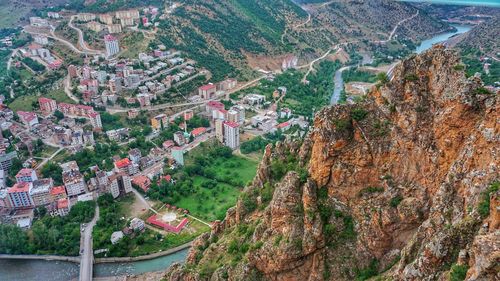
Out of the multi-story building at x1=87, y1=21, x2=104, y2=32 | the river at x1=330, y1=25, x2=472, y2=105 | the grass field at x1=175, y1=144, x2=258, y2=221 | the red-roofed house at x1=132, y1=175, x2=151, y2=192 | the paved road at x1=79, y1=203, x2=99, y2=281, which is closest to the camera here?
the paved road at x1=79, y1=203, x2=99, y2=281

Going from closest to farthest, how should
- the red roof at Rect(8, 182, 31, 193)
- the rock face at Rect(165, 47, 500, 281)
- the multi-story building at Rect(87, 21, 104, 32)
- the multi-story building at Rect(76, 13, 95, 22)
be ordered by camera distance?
the rock face at Rect(165, 47, 500, 281), the red roof at Rect(8, 182, 31, 193), the multi-story building at Rect(87, 21, 104, 32), the multi-story building at Rect(76, 13, 95, 22)

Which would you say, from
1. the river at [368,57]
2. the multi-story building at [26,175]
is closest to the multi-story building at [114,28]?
the multi-story building at [26,175]

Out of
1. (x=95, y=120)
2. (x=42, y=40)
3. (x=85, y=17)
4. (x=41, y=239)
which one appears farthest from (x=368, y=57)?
(x=41, y=239)

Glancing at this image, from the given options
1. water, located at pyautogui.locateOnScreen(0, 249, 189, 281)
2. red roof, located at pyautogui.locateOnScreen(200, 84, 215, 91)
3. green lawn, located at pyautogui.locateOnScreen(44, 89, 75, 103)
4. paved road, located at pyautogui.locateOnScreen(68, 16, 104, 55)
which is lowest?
water, located at pyautogui.locateOnScreen(0, 249, 189, 281)

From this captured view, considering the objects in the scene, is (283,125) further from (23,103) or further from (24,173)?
(23,103)

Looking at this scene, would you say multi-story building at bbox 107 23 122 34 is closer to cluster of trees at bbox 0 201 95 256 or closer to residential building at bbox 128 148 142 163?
residential building at bbox 128 148 142 163

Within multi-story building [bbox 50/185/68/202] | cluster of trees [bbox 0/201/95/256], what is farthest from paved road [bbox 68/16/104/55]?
cluster of trees [bbox 0/201/95/256]

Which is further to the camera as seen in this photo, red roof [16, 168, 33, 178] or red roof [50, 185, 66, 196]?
red roof [16, 168, 33, 178]

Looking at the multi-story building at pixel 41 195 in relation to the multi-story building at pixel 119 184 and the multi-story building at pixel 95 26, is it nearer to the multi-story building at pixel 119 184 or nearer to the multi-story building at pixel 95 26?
the multi-story building at pixel 119 184

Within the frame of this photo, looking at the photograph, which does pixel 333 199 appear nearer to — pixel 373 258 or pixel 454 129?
pixel 373 258
